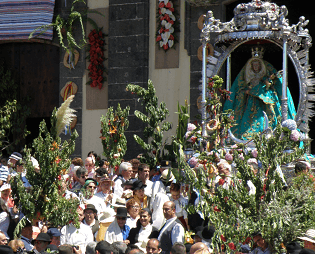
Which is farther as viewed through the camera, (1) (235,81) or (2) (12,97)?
(2) (12,97)

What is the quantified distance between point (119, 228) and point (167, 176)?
192 centimetres

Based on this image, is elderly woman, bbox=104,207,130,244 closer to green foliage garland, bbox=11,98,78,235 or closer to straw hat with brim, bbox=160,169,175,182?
green foliage garland, bbox=11,98,78,235

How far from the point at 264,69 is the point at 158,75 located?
288 cm

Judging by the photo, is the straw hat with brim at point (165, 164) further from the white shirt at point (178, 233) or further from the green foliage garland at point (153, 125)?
the white shirt at point (178, 233)

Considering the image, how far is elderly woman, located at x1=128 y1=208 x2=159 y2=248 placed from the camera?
352 inches

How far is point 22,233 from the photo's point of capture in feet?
29.2

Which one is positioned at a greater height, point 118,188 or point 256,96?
point 256,96

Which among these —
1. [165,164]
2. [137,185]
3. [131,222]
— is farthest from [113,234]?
[165,164]

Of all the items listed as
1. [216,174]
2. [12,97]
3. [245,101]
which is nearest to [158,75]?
[245,101]

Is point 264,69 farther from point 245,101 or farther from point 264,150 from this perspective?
point 264,150

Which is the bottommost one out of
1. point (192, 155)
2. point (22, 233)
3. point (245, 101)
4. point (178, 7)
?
point (22, 233)

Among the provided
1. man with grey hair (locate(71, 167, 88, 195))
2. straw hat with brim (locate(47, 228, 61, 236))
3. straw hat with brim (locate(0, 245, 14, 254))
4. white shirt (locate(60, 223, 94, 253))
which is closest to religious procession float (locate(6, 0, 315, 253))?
straw hat with brim (locate(47, 228, 61, 236))

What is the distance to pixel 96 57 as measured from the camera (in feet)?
50.9

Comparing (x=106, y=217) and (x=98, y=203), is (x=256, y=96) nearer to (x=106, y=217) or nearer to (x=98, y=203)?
(x=98, y=203)
